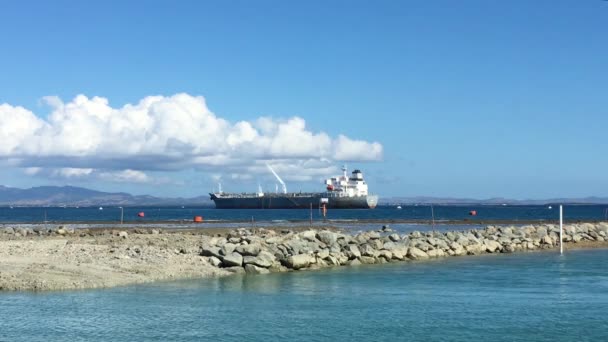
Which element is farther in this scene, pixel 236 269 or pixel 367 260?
pixel 367 260

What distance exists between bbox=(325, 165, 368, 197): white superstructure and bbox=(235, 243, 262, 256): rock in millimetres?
107862

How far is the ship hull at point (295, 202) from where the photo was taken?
5271 inches

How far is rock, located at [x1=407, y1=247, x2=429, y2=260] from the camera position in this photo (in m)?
32.7

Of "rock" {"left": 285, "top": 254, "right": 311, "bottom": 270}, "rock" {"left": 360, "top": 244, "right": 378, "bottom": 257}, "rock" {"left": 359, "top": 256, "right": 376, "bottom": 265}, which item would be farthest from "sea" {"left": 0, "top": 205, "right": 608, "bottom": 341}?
"rock" {"left": 360, "top": 244, "right": 378, "bottom": 257}

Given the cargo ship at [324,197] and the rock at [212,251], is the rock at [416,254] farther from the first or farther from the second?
the cargo ship at [324,197]

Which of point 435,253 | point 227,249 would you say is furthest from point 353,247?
point 227,249

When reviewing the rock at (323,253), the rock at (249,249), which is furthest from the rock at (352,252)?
the rock at (249,249)

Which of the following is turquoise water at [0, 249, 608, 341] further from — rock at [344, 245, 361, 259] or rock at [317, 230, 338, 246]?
rock at [317, 230, 338, 246]

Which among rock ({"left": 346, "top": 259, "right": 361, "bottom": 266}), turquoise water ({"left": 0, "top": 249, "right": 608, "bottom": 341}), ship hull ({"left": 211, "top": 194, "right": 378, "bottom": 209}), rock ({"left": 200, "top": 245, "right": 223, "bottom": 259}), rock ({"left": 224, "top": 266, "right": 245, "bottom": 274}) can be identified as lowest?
turquoise water ({"left": 0, "top": 249, "right": 608, "bottom": 341})

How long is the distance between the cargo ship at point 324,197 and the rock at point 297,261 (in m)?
102

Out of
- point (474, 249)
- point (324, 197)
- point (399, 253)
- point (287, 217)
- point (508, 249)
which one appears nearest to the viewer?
point (399, 253)

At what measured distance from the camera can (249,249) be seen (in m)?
27.6

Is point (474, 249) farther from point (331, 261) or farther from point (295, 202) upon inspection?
point (295, 202)

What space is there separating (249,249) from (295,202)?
110 meters
